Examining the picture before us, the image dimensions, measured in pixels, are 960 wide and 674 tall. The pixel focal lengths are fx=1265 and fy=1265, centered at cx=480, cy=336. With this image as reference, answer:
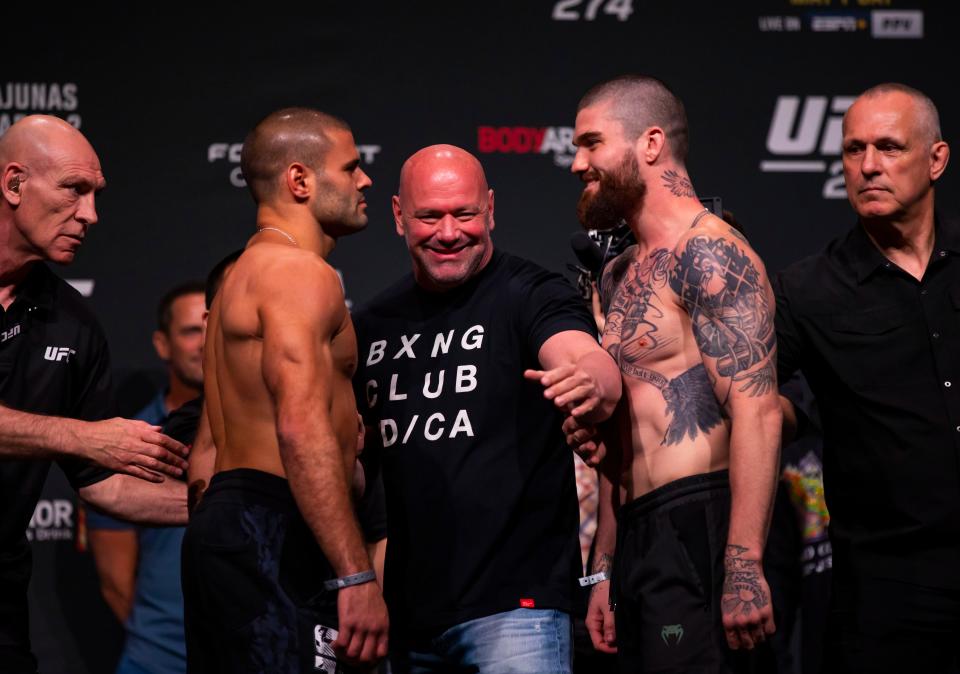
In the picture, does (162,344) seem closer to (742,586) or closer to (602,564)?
(602,564)

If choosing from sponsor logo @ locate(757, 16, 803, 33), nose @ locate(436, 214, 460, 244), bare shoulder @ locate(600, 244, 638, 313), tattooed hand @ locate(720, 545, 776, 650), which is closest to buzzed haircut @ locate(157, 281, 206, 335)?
nose @ locate(436, 214, 460, 244)

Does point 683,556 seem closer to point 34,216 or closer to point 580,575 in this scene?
point 580,575

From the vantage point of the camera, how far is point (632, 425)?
2.77m

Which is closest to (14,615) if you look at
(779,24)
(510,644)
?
(510,644)

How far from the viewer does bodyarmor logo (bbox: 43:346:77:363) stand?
3.28 meters

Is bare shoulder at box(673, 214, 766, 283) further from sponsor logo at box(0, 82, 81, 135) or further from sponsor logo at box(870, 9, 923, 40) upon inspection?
sponsor logo at box(0, 82, 81, 135)

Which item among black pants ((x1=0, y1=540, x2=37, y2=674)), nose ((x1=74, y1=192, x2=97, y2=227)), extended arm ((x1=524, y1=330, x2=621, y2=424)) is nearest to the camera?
extended arm ((x1=524, y1=330, x2=621, y2=424))

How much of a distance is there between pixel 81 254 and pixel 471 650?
2.38 meters

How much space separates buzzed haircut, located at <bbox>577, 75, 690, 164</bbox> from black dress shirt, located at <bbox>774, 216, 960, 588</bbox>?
0.59m

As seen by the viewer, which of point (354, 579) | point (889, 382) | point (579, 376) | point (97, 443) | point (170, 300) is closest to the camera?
point (579, 376)

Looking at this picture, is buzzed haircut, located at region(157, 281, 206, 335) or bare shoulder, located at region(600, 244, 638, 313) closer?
bare shoulder, located at region(600, 244, 638, 313)

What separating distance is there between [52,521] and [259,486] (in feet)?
6.55

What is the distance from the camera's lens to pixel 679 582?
262 cm

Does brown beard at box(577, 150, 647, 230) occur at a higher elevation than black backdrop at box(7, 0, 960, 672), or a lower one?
lower
